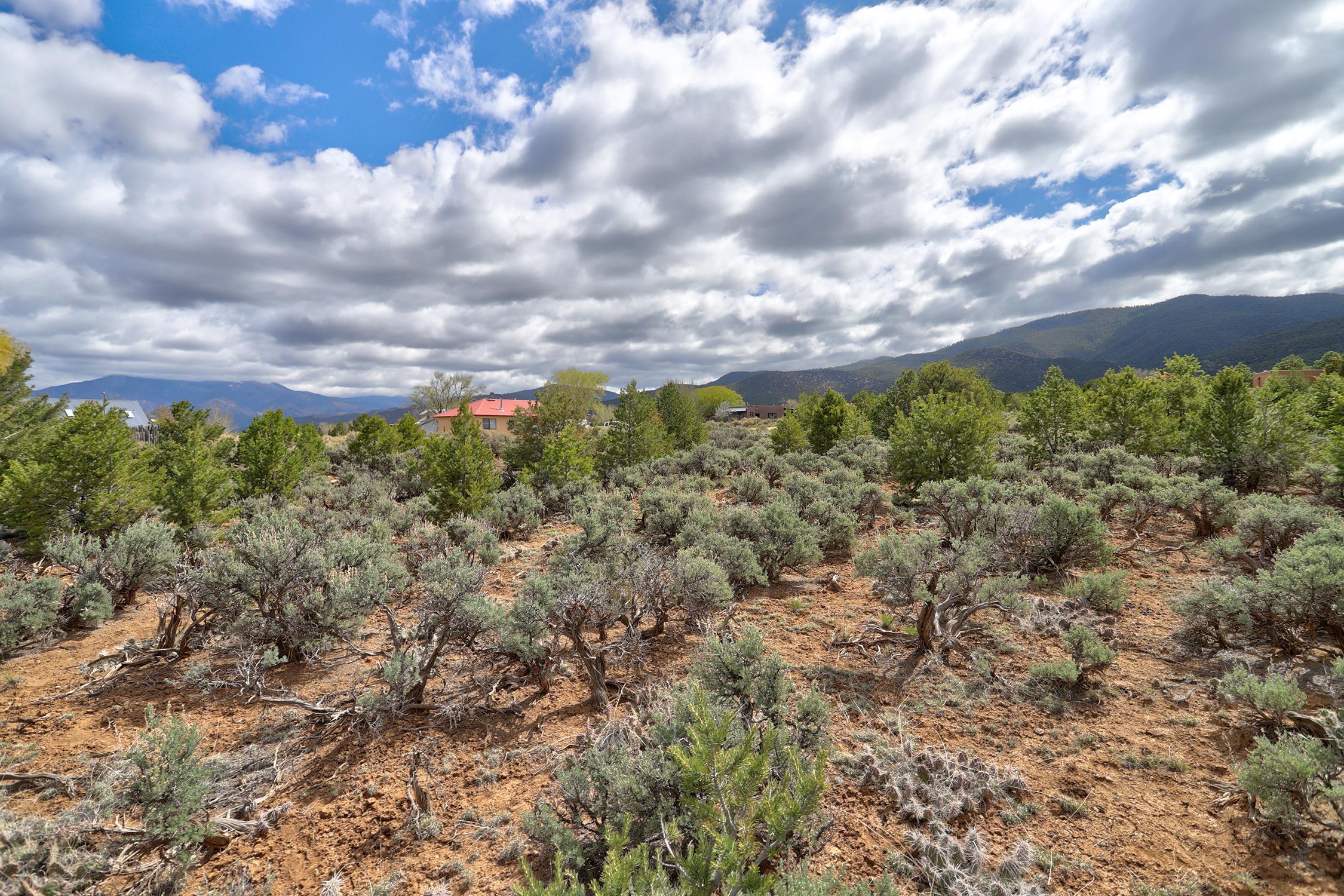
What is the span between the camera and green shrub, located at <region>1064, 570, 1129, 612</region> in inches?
273

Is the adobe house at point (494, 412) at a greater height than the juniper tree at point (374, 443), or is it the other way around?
the adobe house at point (494, 412)

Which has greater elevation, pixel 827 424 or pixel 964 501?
pixel 827 424

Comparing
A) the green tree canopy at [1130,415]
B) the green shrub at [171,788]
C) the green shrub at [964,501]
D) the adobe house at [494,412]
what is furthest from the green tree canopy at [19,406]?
the green tree canopy at [1130,415]

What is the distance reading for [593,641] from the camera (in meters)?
6.75

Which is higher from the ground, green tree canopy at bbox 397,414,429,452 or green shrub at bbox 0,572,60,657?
green tree canopy at bbox 397,414,429,452

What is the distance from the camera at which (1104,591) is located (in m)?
6.95

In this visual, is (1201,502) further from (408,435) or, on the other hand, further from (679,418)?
(408,435)

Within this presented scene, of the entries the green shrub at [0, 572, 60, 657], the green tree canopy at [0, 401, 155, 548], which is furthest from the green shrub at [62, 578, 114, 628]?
the green tree canopy at [0, 401, 155, 548]

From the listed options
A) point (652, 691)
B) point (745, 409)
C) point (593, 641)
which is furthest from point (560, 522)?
point (745, 409)

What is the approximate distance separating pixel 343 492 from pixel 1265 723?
60.8 feet

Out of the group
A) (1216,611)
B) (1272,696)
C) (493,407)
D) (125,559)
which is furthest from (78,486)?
(493,407)

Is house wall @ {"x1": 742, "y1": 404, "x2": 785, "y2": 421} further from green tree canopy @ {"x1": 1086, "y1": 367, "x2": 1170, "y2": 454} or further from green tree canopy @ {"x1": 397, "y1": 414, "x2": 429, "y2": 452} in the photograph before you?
green tree canopy @ {"x1": 1086, "y1": 367, "x2": 1170, "y2": 454}

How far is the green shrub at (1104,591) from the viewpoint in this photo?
6.93 m

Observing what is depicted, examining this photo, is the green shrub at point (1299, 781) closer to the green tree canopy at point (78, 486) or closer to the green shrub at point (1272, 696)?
the green shrub at point (1272, 696)
